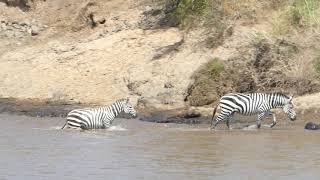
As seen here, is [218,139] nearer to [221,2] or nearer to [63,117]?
[63,117]

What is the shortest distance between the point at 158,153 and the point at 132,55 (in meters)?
11.7

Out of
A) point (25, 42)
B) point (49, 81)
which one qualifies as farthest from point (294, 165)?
point (25, 42)

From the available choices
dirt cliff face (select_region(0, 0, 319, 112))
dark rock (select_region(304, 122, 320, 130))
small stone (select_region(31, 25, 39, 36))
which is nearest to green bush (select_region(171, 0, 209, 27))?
dirt cliff face (select_region(0, 0, 319, 112))

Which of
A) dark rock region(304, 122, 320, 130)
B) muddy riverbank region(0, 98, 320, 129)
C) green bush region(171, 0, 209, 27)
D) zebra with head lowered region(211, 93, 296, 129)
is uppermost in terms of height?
green bush region(171, 0, 209, 27)

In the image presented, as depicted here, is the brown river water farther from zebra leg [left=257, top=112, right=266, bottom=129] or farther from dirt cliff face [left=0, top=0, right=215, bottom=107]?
dirt cliff face [left=0, top=0, right=215, bottom=107]

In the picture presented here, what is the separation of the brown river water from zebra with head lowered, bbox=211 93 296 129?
1.95 ft

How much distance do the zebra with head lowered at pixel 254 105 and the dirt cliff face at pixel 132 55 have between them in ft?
7.83

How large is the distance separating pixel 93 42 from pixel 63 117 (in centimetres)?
591

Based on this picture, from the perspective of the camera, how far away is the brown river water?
1058cm

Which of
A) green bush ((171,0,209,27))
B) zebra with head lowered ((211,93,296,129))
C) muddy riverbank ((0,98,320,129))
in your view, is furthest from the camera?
green bush ((171,0,209,27))

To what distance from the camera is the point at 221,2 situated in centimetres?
2364

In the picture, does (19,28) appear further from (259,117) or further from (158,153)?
(158,153)

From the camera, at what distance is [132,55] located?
2417 centimetres

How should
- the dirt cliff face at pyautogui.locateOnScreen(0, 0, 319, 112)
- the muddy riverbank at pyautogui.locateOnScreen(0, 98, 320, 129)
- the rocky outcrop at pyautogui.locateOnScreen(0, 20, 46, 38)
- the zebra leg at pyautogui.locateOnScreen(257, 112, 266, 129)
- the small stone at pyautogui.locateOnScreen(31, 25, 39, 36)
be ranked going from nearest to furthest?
1. the zebra leg at pyautogui.locateOnScreen(257, 112, 266, 129)
2. the muddy riverbank at pyautogui.locateOnScreen(0, 98, 320, 129)
3. the dirt cliff face at pyautogui.locateOnScreen(0, 0, 319, 112)
4. the small stone at pyautogui.locateOnScreen(31, 25, 39, 36)
5. the rocky outcrop at pyautogui.locateOnScreen(0, 20, 46, 38)
